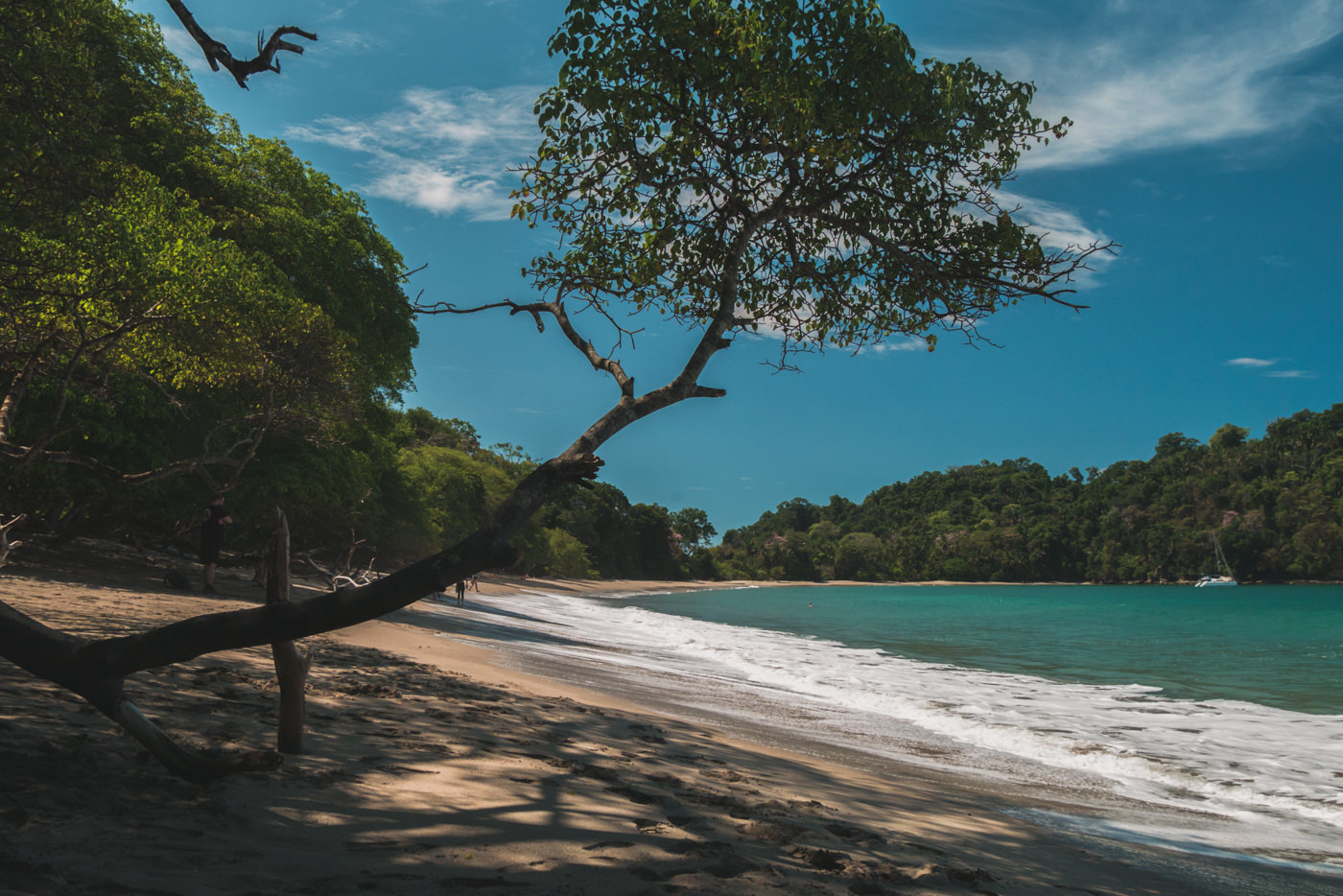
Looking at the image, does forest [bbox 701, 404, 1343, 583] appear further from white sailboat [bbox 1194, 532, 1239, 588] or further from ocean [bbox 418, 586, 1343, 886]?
ocean [bbox 418, 586, 1343, 886]

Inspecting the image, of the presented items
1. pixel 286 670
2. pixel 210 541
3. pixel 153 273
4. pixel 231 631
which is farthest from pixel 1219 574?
pixel 231 631

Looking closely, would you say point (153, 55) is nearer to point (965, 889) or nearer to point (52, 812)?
point (52, 812)

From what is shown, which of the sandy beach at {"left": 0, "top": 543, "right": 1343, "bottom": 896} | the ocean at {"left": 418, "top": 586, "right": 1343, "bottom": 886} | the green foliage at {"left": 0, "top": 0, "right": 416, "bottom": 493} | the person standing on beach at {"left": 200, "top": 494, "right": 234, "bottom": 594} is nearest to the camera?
the sandy beach at {"left": 0, "top": 543, "right": 1343, "bottom": 896}

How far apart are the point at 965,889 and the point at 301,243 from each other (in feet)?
68.3

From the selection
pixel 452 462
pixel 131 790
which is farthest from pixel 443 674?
pixel 452 462

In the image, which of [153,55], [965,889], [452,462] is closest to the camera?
[965,889]

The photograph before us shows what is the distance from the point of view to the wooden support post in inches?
169

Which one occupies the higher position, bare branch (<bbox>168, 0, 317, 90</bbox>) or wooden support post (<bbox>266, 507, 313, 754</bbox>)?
bare branch (<bbox>168, 0, 317, 90</bbox>)

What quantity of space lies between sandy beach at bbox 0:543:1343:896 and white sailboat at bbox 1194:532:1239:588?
124m

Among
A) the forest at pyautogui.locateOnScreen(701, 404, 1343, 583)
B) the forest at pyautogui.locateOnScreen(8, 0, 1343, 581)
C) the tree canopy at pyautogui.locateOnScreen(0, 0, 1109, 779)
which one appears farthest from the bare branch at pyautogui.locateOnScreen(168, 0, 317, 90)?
the forest at pyautogui.locateOnScreen(701, 404, 1343, 583)

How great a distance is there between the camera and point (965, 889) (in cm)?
366

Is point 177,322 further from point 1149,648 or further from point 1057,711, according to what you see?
point 1149,648

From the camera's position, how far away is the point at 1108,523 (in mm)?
122688

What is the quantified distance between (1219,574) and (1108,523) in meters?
18.7
